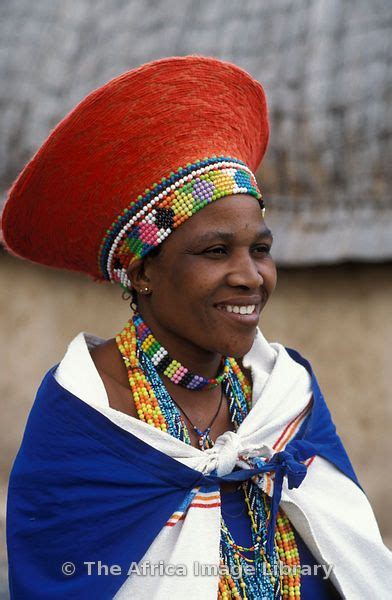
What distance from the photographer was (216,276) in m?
2.38

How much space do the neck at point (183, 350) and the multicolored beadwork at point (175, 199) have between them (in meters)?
0.22

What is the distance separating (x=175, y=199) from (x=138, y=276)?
0.86 feet

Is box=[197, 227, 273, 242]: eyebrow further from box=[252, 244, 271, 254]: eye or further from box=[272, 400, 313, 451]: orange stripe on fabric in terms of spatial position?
box=[272, 400, 313, 451]: orange stripe on fabric

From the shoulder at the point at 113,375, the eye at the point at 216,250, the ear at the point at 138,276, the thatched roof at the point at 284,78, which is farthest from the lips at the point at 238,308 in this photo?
the thatched roof at the point at 284,78

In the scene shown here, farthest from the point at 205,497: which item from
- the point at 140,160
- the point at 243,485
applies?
the point at 140,160

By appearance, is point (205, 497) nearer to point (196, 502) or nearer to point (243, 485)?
point (196, 502)

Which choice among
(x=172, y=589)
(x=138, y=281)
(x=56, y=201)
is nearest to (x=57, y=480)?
(x=172, y=589)

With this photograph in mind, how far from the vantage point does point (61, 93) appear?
181 inches

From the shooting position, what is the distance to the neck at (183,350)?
256cm

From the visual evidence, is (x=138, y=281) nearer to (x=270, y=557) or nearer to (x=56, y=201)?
(x=56, y=201)

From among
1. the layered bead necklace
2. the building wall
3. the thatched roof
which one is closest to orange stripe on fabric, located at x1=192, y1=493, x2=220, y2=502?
the layered bead necklace

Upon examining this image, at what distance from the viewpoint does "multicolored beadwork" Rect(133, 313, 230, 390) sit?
2.57 metres

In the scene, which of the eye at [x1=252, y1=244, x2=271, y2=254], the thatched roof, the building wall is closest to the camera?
the eye at [x1=252, y1=244, x2=271, y2=254]

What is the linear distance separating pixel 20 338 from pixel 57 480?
259cm
